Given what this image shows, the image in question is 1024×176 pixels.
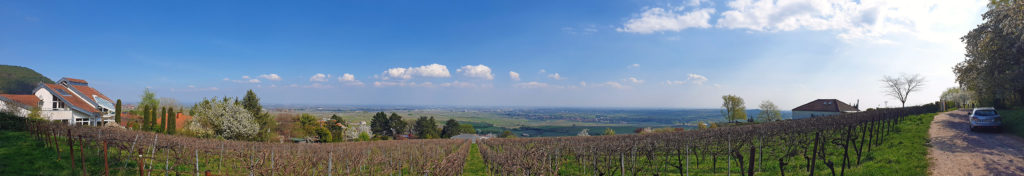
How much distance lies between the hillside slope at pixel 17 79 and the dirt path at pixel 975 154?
14246 centimetres

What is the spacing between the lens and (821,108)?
57.6m

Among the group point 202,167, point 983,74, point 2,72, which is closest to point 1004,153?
point 983,74

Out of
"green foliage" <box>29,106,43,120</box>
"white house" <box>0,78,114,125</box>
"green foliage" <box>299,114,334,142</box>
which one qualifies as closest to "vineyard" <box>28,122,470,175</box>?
"green foliage" <box>29,106,43,120</box>

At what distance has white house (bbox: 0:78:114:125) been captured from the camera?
3157 centimetres

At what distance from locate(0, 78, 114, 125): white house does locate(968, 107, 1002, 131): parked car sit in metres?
56.3

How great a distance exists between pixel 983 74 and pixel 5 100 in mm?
60874

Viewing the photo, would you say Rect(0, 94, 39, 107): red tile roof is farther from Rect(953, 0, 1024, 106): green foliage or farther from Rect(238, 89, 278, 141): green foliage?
Rect(953, 0, 1024, 106): green foliage

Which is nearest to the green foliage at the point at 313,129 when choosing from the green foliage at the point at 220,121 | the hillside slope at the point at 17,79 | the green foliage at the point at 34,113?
the green foliage at the point at 220,121

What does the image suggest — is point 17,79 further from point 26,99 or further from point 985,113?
point 985,113

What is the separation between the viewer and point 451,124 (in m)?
71.1

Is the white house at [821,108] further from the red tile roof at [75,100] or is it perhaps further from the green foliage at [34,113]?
the red tile roof at [75,100]

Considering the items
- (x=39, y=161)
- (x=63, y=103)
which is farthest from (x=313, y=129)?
(x=39, y=161)

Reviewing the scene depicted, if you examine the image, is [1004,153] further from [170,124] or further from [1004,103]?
[170,124]

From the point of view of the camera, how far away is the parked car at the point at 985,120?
16.0 m
